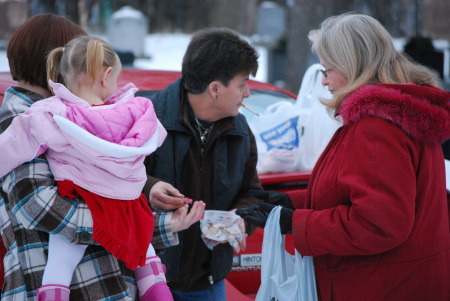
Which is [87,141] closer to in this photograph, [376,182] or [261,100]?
[376,182]

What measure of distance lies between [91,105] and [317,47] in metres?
0.95

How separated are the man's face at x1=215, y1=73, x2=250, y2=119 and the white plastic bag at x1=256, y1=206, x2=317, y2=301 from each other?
24.6 inches

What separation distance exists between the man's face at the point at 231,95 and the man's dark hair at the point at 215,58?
24mm

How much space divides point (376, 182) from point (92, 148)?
982 millimetres

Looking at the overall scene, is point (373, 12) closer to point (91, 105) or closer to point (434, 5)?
point (434, 5)

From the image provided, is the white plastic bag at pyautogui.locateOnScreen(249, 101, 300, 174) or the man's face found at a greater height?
the man's face

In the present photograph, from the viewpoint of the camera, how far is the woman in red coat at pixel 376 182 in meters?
2.21

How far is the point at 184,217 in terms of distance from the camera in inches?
96.3

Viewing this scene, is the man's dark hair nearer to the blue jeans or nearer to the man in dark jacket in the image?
the man in dark jacket

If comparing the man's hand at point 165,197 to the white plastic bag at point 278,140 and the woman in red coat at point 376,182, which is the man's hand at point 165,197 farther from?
the white plastic bag at point 278,140

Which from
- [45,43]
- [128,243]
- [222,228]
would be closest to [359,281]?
[222,228]

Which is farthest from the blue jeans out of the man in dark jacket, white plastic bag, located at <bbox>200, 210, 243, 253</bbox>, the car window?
the car window

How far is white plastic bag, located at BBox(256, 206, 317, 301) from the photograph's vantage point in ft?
8.17

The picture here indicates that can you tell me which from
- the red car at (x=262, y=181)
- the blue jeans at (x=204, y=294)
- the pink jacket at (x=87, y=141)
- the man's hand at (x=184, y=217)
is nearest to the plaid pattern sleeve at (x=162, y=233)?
the man's hand at (x=184, y=217)
